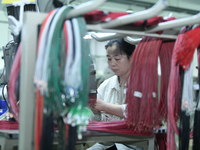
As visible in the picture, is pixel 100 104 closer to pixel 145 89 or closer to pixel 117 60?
pixel 145 89

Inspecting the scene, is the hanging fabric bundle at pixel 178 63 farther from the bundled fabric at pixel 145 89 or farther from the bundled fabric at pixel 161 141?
the bundled fabric at pixel 161 141

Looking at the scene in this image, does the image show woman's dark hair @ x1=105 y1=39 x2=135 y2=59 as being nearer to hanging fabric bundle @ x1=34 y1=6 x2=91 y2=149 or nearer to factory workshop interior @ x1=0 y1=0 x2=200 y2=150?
factory workshop interior @ x1=0 y1=0 x2=200 y2=150

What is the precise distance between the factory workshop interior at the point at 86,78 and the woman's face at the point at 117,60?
0.36 metres

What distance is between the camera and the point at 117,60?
5.86 feet

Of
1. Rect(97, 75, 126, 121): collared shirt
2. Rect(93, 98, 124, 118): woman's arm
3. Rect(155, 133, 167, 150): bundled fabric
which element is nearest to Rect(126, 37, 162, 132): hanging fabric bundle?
Rect(93, 98, 124, 118): woman's arm

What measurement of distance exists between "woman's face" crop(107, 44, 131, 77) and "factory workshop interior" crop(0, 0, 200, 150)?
36 centimetres

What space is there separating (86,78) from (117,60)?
97 centimetres

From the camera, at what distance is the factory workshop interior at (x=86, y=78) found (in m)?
0.82

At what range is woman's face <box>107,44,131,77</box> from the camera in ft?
5.80

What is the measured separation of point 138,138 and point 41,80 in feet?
2.21

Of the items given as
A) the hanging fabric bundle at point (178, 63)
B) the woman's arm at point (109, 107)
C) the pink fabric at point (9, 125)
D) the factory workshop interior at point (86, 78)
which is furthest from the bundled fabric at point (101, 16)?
the pink fabric at point (9, 125)

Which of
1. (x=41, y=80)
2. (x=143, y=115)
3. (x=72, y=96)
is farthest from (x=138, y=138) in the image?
(x=41, y=80)

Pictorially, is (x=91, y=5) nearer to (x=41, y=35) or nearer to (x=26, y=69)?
(x=41, y=35)

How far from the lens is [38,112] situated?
82 cm
